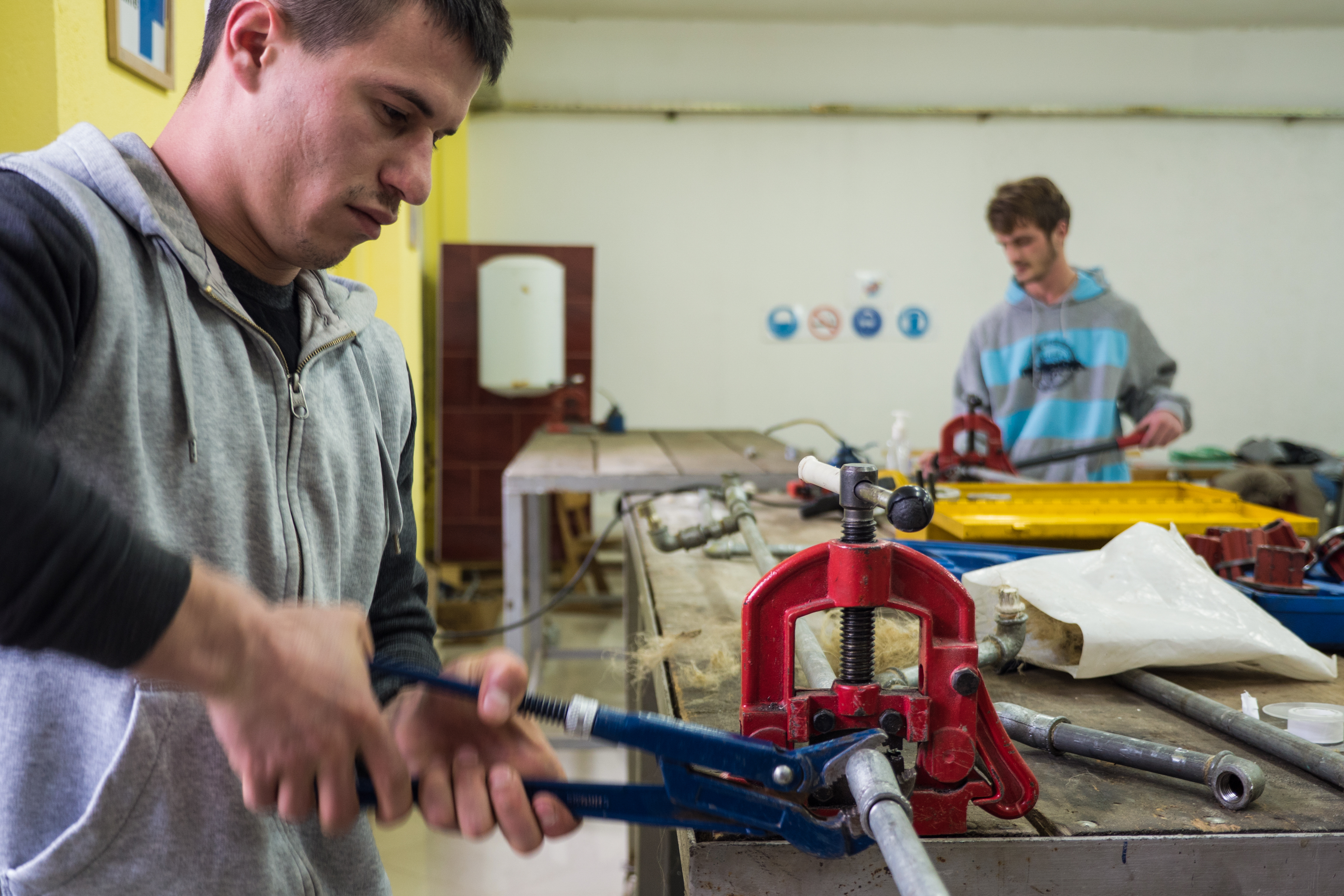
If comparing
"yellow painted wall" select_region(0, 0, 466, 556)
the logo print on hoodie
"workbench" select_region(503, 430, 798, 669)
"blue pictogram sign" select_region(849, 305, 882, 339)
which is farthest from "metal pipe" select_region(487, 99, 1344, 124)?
"yellow painted wall" select_region(0, 0, 466, 556)

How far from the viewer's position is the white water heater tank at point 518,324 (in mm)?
4746

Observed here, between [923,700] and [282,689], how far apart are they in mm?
462

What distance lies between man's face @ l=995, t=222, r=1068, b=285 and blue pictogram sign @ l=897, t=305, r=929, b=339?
2.80m

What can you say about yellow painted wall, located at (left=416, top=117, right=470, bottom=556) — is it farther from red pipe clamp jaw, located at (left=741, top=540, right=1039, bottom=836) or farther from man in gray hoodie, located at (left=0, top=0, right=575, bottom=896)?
red pipe clamp jaw, located at (left=741, top=540, right=1039, bottom=836)

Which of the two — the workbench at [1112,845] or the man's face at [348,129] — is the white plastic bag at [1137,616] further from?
the man's face at [348,129]

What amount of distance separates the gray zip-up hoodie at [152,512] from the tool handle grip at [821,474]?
0.46 meters

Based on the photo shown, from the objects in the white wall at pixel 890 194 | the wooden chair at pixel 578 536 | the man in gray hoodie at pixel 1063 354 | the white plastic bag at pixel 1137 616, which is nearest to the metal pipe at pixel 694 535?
the white plastic bag at pixel 1137 616

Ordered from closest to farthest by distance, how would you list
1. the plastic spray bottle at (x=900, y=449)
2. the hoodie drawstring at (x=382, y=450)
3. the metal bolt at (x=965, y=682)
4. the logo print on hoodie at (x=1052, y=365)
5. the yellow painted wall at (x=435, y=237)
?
the metal bolt at (x=965, y=682)
the hoodie drawstring at (x=382, y=450)
the plastic spray bottle at (x=900, y=449)
the logo print on hoodie at (x=1052, y=365)
the yellow painted wall at (x=435, y=237)

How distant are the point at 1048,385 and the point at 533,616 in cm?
168

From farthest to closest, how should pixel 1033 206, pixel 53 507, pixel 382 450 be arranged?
pixel 1033 206, pixel 382 450, pixel 53 507

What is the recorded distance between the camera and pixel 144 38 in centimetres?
172

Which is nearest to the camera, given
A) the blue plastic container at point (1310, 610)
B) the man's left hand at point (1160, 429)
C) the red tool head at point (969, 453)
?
the blue plastic container at point (1310, 610)

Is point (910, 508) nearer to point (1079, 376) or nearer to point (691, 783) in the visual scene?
point (691, 783)

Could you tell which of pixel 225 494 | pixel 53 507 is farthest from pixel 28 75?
pixel 53 507
